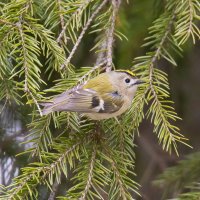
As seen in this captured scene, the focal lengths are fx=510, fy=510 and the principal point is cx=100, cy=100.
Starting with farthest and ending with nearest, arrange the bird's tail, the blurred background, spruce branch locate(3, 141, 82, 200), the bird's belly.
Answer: the blurred background → the bird's belly → the bird's tail → spruce branch locate(3, 141, 82, 200)

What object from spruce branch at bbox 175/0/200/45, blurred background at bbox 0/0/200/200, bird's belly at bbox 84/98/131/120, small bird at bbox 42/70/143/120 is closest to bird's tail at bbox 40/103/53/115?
small bird at bbox 42/70/143/120

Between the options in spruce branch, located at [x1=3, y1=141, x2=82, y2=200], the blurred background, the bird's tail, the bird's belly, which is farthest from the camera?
the blurred background

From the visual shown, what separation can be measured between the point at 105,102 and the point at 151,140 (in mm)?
1763

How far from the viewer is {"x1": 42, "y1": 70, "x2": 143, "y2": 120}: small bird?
207 cm

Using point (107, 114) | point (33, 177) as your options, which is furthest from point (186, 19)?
point (33, 177)

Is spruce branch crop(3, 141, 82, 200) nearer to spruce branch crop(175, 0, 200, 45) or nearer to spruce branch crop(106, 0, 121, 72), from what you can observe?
spruce branch crop(106, 0, 121, 72)

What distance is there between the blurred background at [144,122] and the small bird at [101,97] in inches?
9.7

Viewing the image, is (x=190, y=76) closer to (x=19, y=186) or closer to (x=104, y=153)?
(x=104, y=153)

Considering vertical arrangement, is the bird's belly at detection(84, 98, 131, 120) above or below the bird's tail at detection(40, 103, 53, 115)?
below

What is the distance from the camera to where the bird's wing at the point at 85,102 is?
6.56 feet

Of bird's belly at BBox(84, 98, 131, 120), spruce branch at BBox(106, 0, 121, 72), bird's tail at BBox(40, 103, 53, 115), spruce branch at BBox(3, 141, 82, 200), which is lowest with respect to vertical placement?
spruce branch at BBox(3, 141, 82, 200)

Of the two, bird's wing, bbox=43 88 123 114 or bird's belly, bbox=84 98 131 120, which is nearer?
bird's wing, bbox=43 88 123 114

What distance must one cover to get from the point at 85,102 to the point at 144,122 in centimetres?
176

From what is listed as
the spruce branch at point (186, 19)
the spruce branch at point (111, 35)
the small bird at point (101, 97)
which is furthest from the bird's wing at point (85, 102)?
the spruce branch at point (186, 19)
